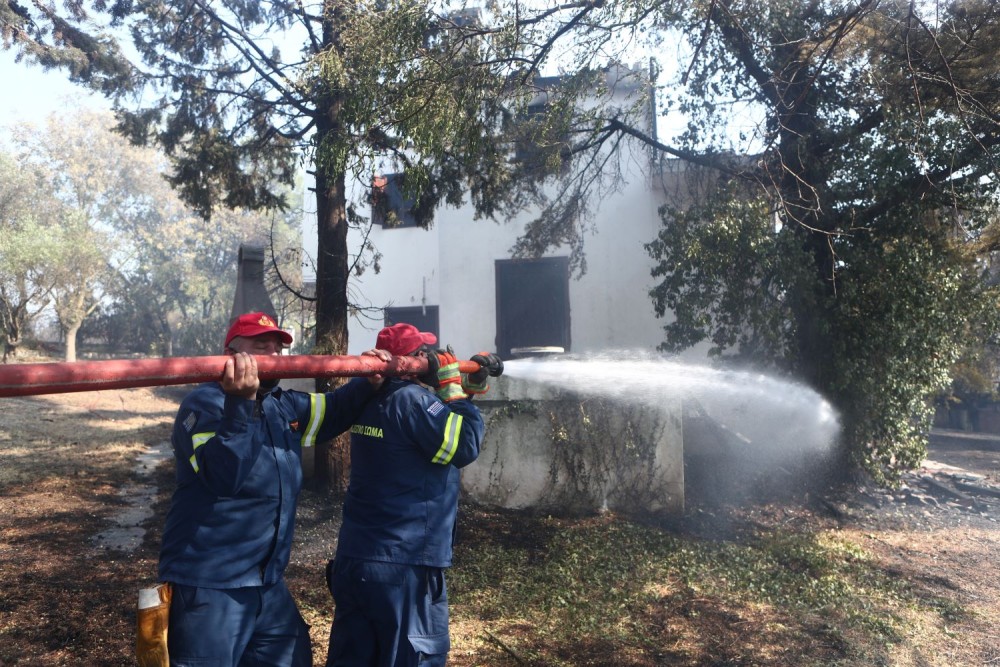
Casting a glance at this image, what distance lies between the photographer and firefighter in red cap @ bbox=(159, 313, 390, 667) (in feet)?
8.66

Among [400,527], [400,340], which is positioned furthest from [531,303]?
[400,527]

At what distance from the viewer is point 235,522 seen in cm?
278

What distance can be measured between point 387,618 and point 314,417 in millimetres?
947

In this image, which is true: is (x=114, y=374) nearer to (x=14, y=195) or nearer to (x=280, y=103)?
(x=280, y=103)

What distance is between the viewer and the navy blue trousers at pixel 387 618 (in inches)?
123

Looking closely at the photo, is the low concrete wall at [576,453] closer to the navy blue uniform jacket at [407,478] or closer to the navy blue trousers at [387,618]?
the navy blue uniform jacket at [407,478]

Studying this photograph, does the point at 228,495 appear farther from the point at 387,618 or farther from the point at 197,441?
the point at 387,618

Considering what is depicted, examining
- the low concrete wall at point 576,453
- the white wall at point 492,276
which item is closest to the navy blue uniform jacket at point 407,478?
the low concrete wall at point 576,453

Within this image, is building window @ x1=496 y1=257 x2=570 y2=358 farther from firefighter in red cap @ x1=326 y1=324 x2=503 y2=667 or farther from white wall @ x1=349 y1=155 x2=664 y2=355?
firefighter in red cap @ x1=326 y1=324 x2=503 y2=667

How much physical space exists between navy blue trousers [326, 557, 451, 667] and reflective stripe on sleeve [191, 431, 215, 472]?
2.96ft

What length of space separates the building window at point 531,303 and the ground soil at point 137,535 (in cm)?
659

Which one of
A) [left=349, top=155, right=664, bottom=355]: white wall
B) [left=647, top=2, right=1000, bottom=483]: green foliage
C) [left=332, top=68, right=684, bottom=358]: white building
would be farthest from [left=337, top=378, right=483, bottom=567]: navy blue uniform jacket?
[left=332, top=68, right=684, bottom=358]: white building

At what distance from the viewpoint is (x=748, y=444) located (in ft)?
35.3

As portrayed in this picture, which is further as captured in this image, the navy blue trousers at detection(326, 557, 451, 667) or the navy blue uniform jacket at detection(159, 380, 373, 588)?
the navy blue trousers at detection(326, 557, 451, 667)
